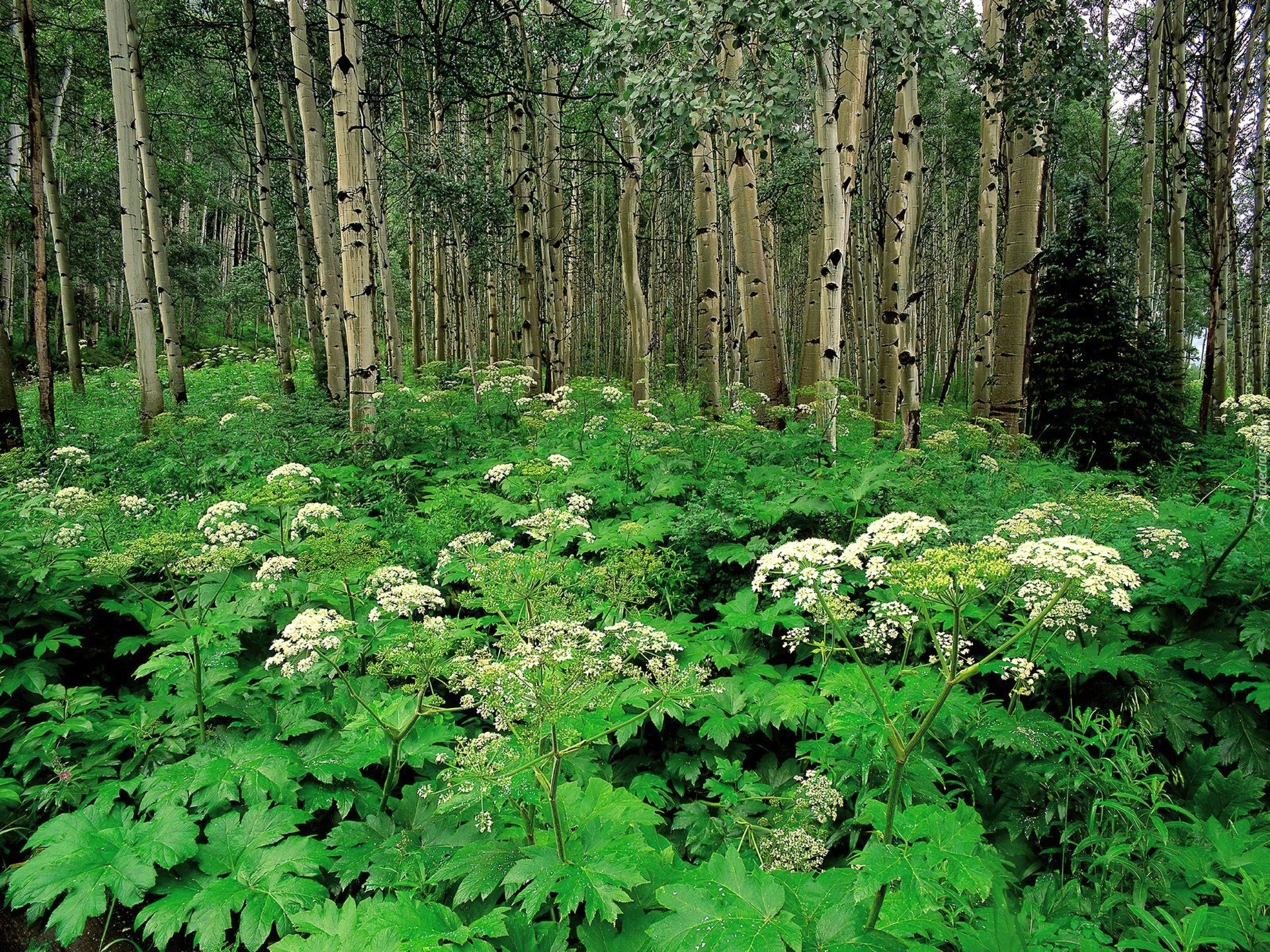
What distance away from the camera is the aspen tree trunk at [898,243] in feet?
24.2

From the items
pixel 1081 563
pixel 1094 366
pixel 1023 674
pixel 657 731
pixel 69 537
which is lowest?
pixel 657 731

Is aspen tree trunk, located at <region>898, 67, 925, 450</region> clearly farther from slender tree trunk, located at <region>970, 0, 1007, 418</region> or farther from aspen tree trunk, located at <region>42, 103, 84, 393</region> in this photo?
aspen tree trunk, located at <region>42, 103, 84, 393</region>

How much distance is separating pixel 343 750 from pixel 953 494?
15.0ft

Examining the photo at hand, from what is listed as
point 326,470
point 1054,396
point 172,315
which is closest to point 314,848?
point 326,470

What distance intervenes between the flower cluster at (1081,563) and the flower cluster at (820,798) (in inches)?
44.6

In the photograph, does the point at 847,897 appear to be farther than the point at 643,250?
No

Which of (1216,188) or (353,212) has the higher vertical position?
(1216,188)

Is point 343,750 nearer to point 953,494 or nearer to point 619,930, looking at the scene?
point 619,930

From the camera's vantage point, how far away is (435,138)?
13516 mm

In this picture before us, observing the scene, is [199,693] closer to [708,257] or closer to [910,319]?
[910,319]

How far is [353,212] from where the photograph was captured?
6.66 metres

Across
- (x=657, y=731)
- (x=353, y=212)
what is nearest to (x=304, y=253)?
(x=353, y=212)

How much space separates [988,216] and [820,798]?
32.0 feet

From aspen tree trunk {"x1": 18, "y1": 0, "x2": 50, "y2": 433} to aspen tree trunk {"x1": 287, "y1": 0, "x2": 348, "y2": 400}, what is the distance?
2.79 metres
